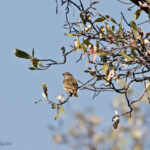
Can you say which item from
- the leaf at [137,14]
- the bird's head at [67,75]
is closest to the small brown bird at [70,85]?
the bird's head at [67,75]

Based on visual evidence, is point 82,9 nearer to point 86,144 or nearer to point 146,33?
point 146,33

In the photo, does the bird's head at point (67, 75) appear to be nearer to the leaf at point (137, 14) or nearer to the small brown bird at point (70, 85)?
the small brown bird at point (70, 85)

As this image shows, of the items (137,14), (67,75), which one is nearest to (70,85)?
(67,75)

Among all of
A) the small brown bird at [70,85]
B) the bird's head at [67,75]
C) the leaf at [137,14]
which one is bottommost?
the small brown bird at [70,85]

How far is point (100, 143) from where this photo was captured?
21.6 ft

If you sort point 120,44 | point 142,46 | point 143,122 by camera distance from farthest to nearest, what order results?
point 143,122 → point 120,44 → point 142,46

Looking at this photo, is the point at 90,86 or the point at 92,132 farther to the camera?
the point at 92,132

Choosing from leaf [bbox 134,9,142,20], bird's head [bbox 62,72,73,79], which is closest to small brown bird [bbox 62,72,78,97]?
bird's head [bbox 62,72,73,79]

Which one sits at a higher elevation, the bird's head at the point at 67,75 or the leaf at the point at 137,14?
the leaf at the point at 137,14

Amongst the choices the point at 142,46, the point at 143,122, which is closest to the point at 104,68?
the point at 142,46

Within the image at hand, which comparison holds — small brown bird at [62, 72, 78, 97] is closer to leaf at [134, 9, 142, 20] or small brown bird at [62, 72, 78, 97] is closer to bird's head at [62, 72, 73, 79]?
bird's head at [62, 72, 73, 79]

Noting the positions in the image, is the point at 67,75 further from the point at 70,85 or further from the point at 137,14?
the point at 137,14

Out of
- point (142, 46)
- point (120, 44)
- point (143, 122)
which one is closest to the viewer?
point (142, 46)

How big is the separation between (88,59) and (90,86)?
0.46 ft
